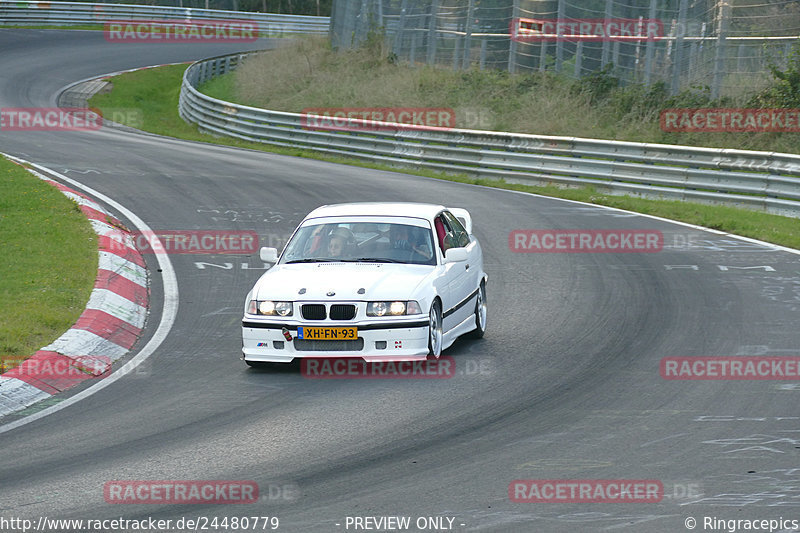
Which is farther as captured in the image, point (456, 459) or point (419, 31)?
point (419, 31)

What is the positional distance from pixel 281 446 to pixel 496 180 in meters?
17.6

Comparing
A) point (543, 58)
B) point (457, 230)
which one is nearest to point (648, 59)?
point (543, 58)

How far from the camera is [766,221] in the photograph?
62.8 feet

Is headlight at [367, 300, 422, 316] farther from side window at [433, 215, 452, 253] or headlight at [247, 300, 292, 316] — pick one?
side window at [433, 215, 452, 253]

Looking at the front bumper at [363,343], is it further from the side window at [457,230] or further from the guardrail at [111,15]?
the guardrail at [111,15]

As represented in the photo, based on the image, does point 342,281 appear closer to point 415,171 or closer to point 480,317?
point 480,317

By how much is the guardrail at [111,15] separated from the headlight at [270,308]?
161 feet

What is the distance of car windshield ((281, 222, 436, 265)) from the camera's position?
11000 mm

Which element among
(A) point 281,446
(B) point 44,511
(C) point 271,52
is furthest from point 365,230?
(C) point 271,52

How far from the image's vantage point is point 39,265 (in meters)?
14.0

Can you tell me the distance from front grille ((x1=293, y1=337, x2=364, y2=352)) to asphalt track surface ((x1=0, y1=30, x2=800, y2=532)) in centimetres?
34

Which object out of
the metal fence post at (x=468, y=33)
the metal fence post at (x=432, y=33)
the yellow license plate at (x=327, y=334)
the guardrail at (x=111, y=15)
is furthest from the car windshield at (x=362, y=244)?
the guardrail at (x=111, y=15)

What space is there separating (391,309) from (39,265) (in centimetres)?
600

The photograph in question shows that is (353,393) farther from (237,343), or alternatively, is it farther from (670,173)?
(670,173)
